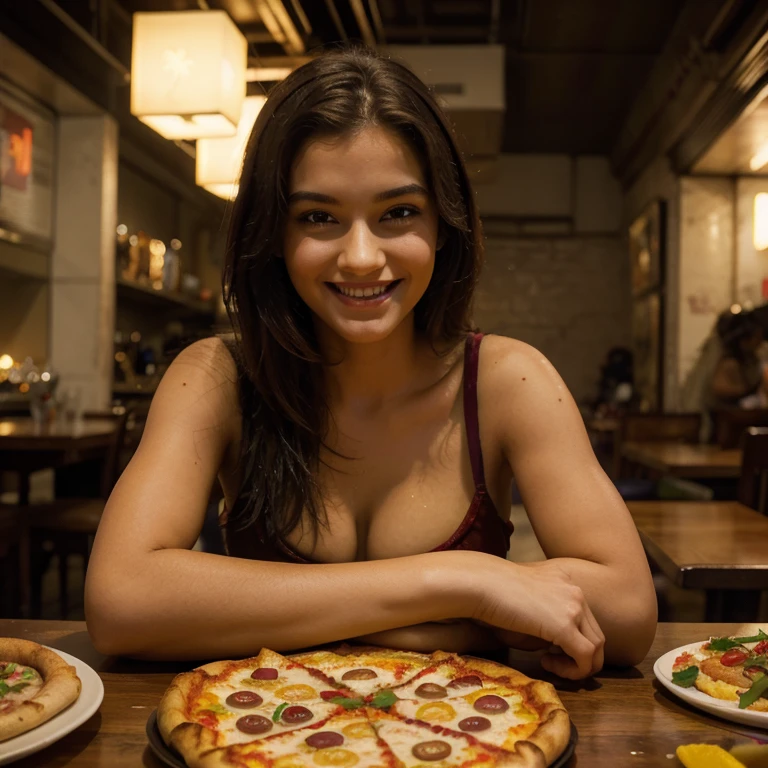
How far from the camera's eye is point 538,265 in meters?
11.4

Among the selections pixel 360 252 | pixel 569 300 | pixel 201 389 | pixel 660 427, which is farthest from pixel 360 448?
pixel 569 300

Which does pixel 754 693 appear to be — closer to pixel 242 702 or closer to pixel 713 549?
pixel 242 702

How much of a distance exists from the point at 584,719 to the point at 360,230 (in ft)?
2.42

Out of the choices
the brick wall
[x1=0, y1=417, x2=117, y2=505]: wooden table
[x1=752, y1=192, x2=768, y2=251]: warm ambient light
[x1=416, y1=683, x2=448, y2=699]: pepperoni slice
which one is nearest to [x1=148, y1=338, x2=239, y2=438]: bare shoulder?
[x1=416, y1=683, x2=448, y2=699]: pepperoni slice

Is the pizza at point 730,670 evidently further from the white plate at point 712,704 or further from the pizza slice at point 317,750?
the pizza slice at point 317,750

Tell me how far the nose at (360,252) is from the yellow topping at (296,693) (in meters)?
0.61

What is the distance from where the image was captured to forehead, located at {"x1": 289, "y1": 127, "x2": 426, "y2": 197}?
1255mm

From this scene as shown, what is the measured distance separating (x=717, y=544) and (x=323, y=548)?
3.73ft

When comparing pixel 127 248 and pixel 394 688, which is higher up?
pixel 127 248

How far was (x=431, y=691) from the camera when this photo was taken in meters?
0.89

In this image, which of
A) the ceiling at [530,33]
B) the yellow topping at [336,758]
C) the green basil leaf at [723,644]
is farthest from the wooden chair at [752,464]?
the ceiling at [530,33]

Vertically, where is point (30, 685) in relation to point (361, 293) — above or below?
below

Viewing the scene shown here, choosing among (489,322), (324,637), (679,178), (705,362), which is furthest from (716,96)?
(324,637)

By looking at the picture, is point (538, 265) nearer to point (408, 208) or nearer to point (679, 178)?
point (679, 178)
